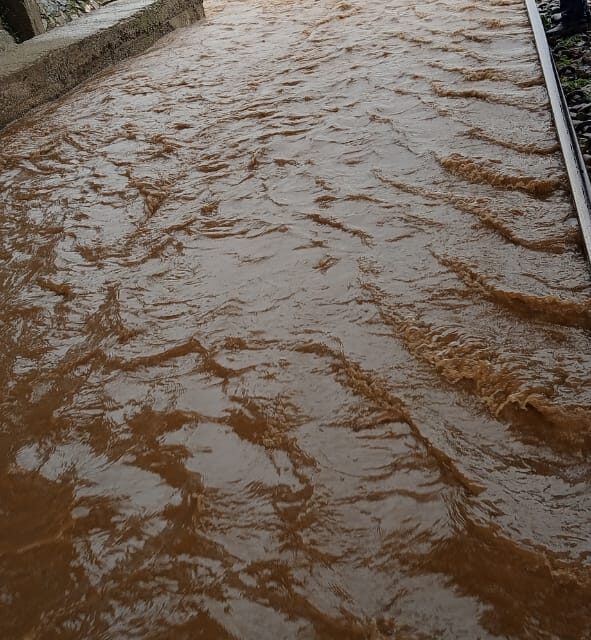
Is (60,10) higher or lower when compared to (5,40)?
higher

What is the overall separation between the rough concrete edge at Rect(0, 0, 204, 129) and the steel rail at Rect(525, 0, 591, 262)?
17.5 ft

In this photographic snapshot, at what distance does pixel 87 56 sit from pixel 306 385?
22.4ft

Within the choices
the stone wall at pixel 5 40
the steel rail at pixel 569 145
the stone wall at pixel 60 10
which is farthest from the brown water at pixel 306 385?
the stone wall at pixel 60 10

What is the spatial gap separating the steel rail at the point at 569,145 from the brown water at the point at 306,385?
3.5 inches

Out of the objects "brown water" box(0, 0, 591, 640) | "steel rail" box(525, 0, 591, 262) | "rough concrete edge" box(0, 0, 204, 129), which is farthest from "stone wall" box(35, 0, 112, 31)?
"steel rail" box(525, 0, 591, 262)

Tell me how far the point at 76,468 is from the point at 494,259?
2.18 m

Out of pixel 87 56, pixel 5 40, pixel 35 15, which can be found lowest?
pixel 87 56

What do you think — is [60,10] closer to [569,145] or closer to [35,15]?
[35,15]

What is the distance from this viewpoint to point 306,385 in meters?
2.47

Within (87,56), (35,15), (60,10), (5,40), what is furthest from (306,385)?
(60,10)

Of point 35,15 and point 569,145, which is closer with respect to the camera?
point 569,145

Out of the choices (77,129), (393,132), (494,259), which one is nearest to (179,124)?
(77,129)

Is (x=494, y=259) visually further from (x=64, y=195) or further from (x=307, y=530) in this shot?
(x=64, y=195)

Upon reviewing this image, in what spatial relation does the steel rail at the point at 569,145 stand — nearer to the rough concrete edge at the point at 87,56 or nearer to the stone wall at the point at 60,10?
the rough concrete edge at the point at 87,56
